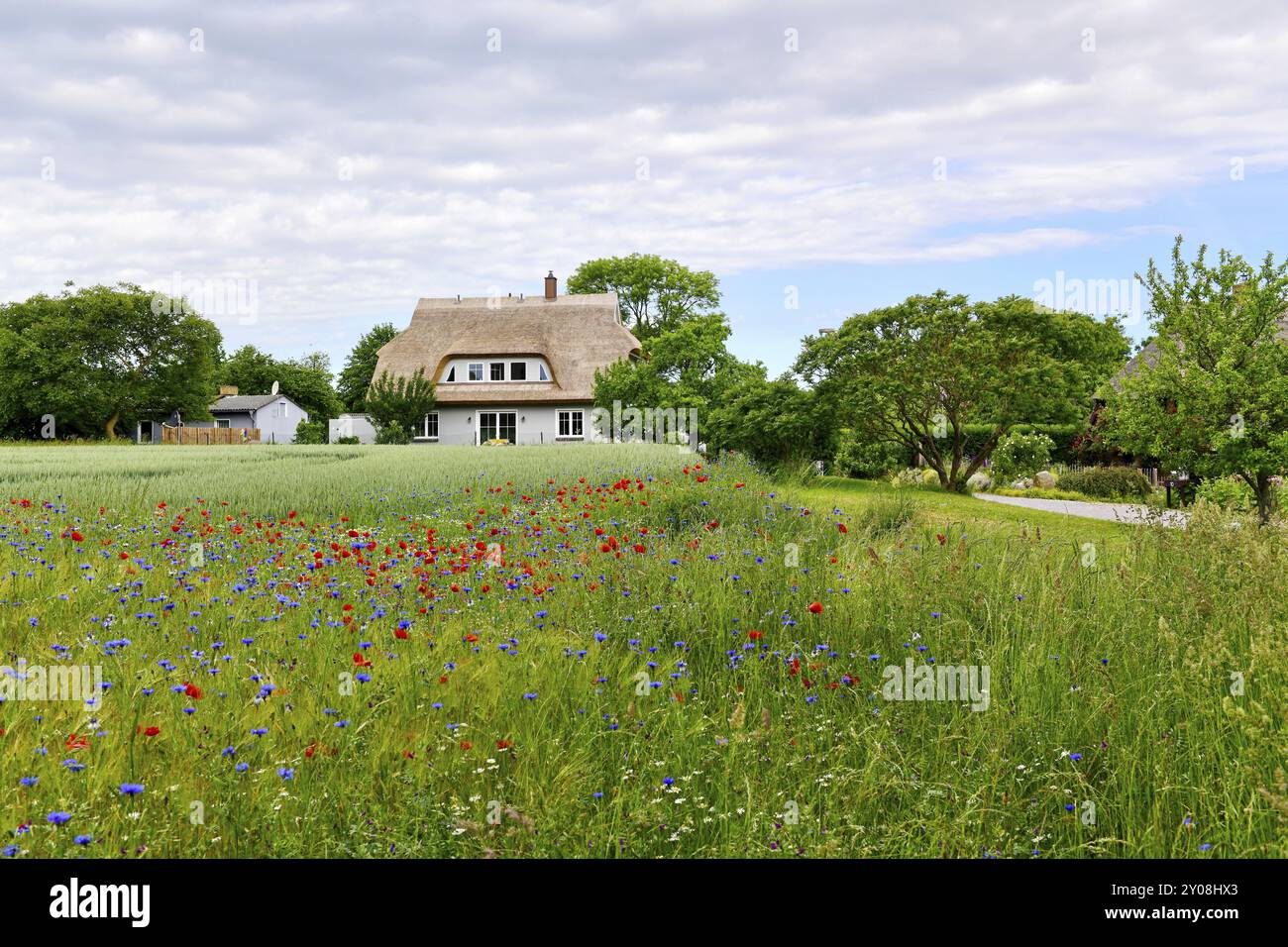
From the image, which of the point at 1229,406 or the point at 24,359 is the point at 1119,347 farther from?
the point at 24,359

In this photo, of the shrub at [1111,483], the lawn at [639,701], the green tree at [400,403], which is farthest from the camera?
the green tree at [400,403]

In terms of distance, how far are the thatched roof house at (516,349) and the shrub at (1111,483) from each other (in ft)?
75.6

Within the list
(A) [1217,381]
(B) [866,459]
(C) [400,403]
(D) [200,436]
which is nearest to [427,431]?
(C) [400,403]

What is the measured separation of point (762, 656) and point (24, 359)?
59.4 m

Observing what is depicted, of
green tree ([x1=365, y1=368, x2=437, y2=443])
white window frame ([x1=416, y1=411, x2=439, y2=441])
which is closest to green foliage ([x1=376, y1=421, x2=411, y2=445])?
green tree ([x1=365, y1=368, x2=437, y2=443])

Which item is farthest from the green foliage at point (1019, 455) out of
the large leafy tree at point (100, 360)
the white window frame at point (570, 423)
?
the large leafy tree at point (100, 360)

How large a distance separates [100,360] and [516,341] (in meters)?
27.7

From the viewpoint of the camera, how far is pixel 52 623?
15.6 ft

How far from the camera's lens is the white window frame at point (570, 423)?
140ft

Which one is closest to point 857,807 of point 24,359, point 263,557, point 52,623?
point 52,623

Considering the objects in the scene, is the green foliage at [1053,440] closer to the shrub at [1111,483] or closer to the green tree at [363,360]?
the shrub at [1111,483]

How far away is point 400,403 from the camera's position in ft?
135

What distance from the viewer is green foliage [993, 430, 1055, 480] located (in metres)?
24.9

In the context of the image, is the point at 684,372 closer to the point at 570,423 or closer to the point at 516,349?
the point at 570,423
